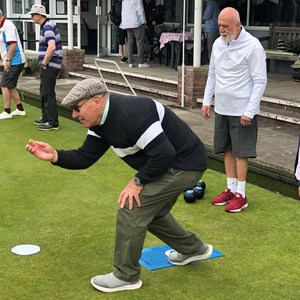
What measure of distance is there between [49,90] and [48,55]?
1.73 feet

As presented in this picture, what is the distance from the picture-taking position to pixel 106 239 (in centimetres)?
437

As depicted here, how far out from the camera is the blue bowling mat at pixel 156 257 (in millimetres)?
3900

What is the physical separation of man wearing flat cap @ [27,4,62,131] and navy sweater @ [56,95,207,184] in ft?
15.3

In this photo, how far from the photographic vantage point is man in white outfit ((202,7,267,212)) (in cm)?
463

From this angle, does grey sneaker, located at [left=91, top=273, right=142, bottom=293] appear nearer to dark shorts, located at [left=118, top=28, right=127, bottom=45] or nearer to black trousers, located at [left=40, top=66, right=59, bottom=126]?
black trousers, located at [left=40, top=66, right=59, bottom=126]

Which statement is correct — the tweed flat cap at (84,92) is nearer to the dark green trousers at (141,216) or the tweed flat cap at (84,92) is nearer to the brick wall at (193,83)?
the dark green trousers at (141,216)

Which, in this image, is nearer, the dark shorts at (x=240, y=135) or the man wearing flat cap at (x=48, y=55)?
the dark shorts at (x=240, y=135)

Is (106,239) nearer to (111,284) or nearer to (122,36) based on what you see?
(111,284)

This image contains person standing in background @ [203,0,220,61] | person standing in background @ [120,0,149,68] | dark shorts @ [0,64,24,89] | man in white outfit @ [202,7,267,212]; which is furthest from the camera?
person standing in background @ [120,0,149,68]

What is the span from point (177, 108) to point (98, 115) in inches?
261

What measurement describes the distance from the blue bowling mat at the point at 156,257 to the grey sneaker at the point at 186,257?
4cm

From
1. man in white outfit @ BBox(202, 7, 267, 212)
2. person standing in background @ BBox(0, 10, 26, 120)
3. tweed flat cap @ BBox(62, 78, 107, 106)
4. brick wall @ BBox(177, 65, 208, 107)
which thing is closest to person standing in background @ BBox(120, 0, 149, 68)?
brick wall @ BBox(177, 65, 208, 107)

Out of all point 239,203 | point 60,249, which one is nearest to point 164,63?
point 239,203

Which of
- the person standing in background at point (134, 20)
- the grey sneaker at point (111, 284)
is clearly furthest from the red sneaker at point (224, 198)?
the person standing in background at point (134, 20)
